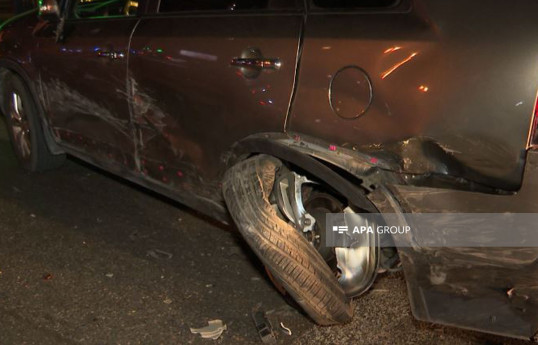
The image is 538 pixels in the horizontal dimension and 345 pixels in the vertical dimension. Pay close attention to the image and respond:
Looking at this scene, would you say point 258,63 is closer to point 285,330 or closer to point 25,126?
point 285,330

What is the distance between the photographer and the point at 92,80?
150 inches

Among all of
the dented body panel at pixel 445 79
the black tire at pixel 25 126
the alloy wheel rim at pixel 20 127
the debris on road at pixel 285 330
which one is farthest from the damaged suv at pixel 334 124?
the alloy wheel rim at pixel 20 127

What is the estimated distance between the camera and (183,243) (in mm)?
→ 4105

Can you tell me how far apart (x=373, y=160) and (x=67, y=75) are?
2.55m

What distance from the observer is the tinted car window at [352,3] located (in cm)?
241

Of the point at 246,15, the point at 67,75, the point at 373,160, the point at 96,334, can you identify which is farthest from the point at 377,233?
the point at 67,75

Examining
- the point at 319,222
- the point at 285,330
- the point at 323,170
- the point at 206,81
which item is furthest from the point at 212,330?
the point at 206,81

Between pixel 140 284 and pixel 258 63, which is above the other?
pixel 258 63

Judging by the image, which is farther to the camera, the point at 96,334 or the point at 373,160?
the point at 96,334

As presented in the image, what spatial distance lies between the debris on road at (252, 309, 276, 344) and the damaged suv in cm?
31

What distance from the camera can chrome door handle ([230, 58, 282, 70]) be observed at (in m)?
2.67

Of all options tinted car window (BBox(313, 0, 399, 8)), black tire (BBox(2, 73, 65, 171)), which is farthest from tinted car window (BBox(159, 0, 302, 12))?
black tire (BBox(2, 73, 65, 171))

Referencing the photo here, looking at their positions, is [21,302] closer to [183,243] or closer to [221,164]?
[183,243]

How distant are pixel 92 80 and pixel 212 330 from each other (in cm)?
180
